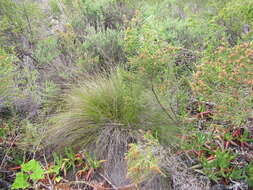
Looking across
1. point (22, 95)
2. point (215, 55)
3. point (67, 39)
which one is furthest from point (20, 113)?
point (215, 55)

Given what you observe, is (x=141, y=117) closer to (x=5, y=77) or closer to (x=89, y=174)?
(x=89, y=174)

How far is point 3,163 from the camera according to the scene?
7.46 ft

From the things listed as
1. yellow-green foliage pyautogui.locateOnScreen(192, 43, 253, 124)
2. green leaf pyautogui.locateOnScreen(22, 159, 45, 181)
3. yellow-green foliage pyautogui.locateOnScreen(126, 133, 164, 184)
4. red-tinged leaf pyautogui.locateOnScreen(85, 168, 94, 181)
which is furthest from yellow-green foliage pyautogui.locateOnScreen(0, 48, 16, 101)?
yellow-green foliage pyautogui.locateOnScreen(192, 43, 253, 124)

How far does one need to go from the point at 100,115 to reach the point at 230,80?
4.47 ft

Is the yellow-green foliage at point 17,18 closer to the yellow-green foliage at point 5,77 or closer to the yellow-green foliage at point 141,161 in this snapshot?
Result: the yellow-green foliage at point 5,77

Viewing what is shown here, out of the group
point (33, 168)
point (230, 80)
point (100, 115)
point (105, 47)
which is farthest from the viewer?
point (105, 47)

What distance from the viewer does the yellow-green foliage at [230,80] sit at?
4.91 feet

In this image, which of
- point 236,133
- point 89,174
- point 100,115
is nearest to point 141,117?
point 100,115

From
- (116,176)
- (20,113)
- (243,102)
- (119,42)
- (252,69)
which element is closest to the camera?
(252,69)

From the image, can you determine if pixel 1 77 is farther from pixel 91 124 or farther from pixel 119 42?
pixel 119 42

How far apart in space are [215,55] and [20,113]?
88.2 inches

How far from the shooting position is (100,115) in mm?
2449

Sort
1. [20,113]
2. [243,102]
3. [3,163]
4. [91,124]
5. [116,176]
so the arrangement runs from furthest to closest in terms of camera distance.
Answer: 1. [20,113]
2. [91,124]
3. [3,163]
4. [116,176]
5. [243,102]

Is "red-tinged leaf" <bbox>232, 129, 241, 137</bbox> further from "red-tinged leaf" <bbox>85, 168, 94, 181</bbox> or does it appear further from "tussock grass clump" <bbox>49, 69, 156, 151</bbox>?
"red-tinged leaf" <bbox>85, 168, 94, 181</bbox>
